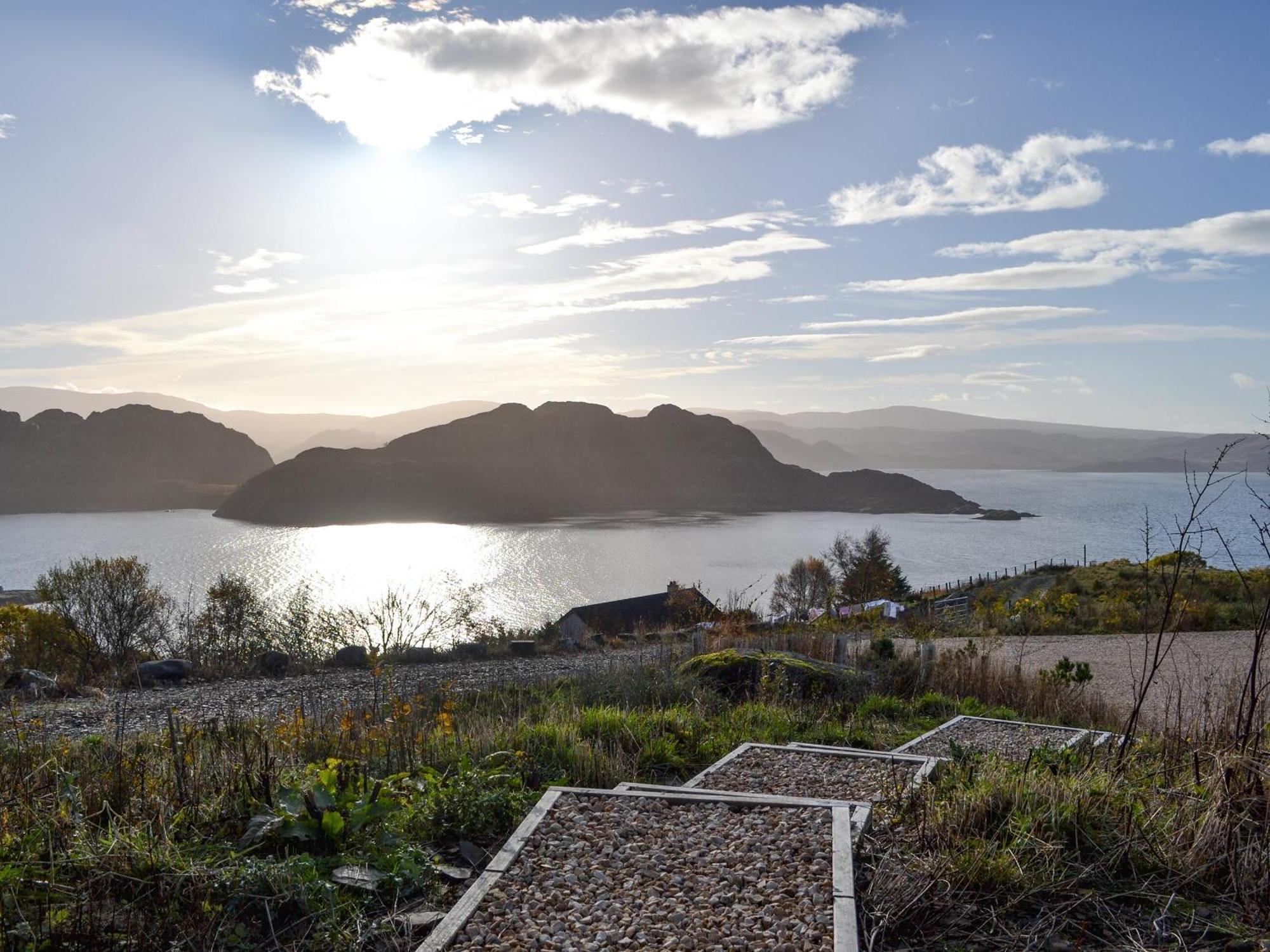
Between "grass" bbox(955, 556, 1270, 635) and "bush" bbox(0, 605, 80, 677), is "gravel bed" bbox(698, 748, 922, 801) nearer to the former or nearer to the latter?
"grass" bbox(955, 556, 1270, 635)

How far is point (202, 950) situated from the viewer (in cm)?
290

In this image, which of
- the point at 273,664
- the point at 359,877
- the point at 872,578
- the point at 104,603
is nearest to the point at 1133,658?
the point at 359,877

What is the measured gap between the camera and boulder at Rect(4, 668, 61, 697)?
12.9 meters

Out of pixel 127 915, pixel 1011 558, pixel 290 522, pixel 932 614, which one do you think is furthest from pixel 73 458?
pixel 127 915

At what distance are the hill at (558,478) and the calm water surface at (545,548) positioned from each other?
8660mm

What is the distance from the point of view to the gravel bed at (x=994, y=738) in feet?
19.1

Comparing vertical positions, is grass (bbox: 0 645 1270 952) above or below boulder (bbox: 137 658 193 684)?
above

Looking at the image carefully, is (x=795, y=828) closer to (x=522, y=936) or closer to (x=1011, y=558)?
(x=522, y=936)

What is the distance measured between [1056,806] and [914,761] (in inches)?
59.1

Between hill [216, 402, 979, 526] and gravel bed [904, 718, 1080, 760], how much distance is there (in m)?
107

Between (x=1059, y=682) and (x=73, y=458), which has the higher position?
(x=73, y=458)

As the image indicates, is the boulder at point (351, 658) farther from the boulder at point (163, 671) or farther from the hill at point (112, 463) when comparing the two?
the hill at point (112, 463)

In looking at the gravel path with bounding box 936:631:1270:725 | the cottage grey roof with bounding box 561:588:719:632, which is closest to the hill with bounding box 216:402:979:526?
the cottage grey roof with bounding box 561:588:719:632

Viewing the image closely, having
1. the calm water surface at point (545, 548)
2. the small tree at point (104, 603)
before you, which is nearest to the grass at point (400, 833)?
the small tree at point (104, 603)
